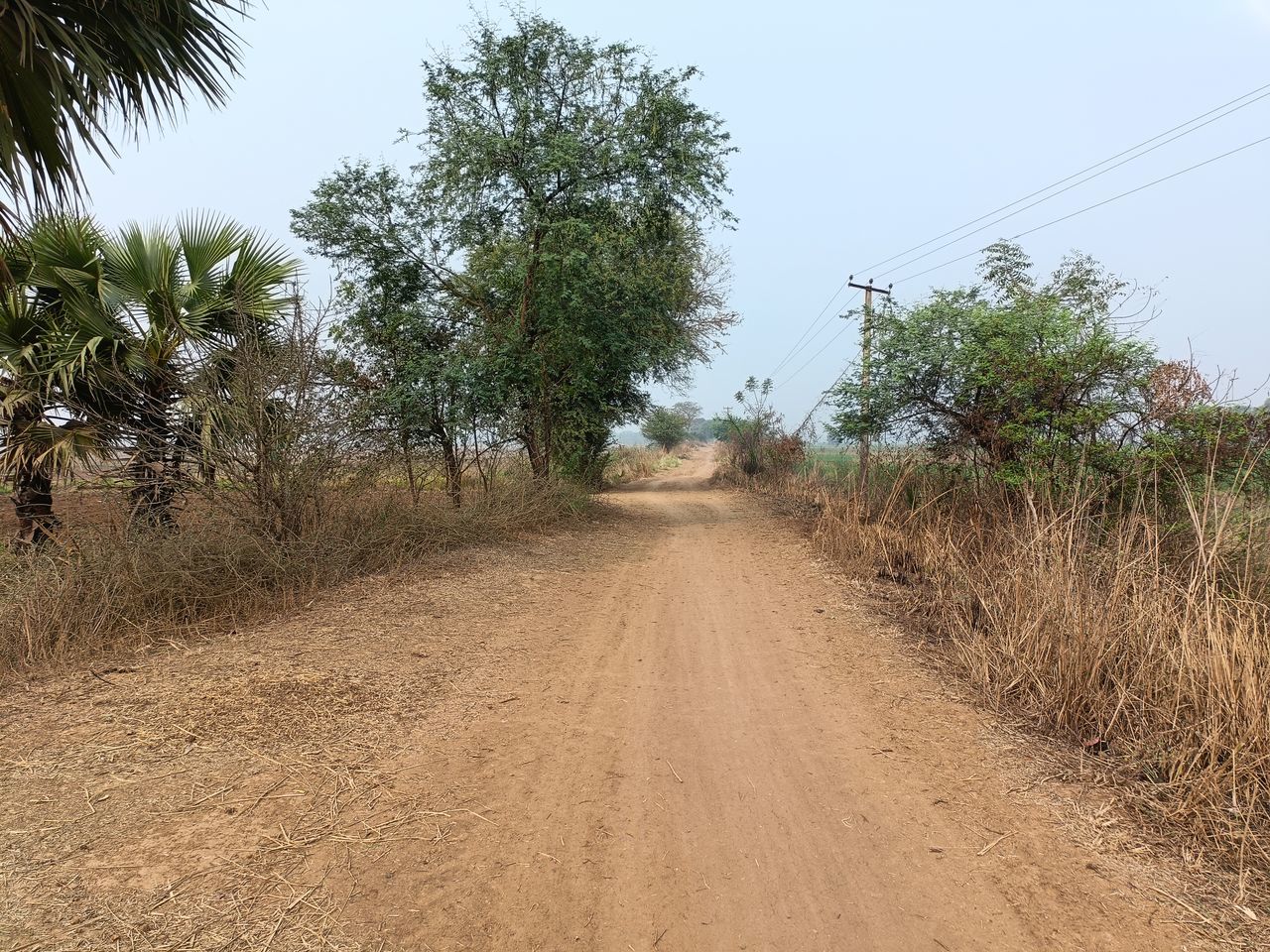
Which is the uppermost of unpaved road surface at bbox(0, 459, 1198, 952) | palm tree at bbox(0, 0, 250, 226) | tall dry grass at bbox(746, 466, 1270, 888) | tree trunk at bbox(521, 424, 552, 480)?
palm tree at bbox(0, 0, 250, 226)

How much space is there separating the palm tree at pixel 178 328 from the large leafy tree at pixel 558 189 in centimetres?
425

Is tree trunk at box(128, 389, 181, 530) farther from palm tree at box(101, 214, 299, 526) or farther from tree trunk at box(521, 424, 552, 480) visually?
tree trunk at box(521, 424, 552, 480)

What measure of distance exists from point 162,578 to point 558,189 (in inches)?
343

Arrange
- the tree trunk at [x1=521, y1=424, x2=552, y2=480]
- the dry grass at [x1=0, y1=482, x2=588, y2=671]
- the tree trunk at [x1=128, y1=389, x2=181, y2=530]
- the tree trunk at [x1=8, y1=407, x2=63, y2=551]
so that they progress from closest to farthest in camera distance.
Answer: the dry grass at [x1=0, y1=482, x2=588, y2=671], the tree trunk at [x1=128, y1=389, x2=181, y2=530], the tree trunk at [x1=8, y1=407, x2=63, y2=551], the tree trunk at [x1=521, y1=424, x2=552, y2=480]

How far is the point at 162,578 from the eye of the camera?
514cm

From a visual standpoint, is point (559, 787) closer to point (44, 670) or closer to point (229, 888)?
point (229, 888)

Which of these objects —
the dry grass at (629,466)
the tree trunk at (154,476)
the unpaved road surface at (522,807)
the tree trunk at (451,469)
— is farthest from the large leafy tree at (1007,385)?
the dry grass at (629,466)

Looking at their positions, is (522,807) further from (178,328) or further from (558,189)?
(558,189)

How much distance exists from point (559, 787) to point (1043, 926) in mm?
2091

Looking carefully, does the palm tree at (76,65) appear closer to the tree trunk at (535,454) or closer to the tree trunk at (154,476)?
Answer: the tree trunk at (154,476)

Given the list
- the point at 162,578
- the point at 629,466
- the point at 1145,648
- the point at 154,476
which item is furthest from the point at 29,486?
the point at 629,466

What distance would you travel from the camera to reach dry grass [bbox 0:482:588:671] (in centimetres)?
456

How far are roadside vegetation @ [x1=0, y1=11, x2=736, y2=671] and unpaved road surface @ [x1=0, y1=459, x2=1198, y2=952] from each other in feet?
3.66

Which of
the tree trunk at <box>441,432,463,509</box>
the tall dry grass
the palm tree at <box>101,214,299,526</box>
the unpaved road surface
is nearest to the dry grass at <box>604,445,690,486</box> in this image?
the tree trunk at <box>441,432,463,509</box>
